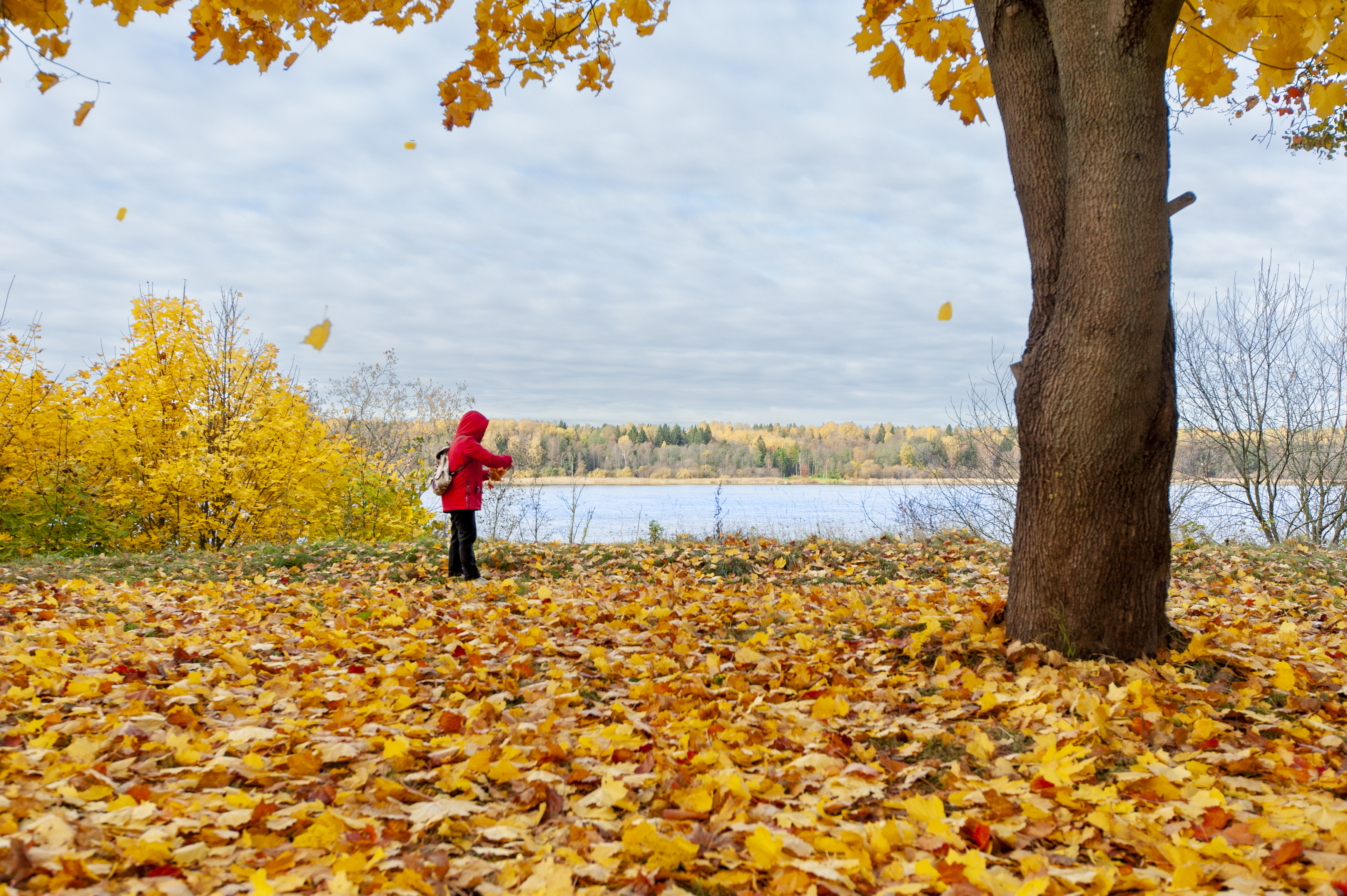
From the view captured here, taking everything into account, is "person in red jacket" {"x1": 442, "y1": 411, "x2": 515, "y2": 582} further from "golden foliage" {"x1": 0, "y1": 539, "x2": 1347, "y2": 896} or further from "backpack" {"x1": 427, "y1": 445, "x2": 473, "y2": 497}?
"golden foliage" {"x1": 0, "y1": 539, "x2": 1347, "y2": 896}

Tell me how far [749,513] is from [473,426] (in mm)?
5873

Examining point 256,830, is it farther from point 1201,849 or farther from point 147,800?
point 1201,849

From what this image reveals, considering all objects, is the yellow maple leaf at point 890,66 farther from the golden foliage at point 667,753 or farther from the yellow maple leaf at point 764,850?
the yellow maple leaf at point 764,850

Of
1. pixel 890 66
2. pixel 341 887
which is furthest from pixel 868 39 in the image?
pixel 341 887

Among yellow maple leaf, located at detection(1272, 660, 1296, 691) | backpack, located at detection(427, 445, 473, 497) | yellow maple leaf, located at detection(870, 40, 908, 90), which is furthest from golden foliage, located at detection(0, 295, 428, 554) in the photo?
yellow maple leaf, located at detection(1272, 660, 1296, 691)

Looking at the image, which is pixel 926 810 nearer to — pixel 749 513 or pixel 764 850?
pixel 764 850

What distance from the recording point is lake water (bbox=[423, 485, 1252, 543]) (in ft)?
34.3

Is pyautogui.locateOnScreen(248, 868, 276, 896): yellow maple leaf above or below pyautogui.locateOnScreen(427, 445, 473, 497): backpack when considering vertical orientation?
below

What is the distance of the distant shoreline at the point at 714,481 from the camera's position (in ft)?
44.4

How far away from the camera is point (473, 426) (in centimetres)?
732

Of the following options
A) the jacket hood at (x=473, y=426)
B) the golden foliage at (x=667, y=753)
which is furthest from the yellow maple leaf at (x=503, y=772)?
the jacket hood at (x=473, y=426)

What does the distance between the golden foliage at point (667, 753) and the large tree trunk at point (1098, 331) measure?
0.36 meters

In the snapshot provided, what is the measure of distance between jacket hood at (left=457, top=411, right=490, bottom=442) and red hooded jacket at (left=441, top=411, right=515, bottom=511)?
1.1 inches

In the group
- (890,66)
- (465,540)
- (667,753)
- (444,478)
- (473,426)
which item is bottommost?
(667,753)
